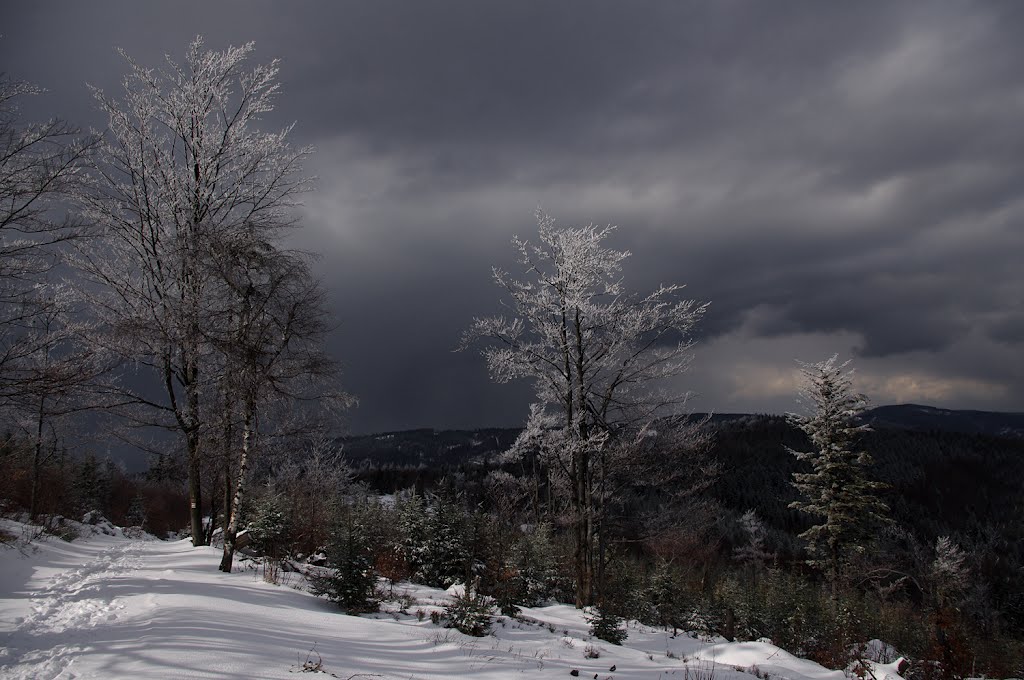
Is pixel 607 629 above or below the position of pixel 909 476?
above

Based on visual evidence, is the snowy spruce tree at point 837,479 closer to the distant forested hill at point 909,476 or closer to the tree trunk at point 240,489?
the tree trunk at point 240,489

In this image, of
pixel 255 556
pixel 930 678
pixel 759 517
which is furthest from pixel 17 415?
pixel 759 517

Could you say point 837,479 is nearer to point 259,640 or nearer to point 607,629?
point 607,629

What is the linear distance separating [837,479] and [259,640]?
2506cm

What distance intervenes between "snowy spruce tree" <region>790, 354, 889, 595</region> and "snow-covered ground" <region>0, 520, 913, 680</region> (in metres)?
15.4

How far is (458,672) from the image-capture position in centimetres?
644

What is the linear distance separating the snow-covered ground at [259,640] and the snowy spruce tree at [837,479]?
15352mm

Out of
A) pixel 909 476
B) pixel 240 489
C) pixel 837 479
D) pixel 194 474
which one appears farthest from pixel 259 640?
pixel 909 476

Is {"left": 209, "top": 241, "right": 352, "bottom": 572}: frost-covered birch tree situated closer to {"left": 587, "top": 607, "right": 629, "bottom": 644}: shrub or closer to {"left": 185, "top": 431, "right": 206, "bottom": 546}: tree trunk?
{"left": 185, "top": 431, "right": 206, "bottom": 546}: tree trunk

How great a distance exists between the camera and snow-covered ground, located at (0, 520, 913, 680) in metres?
5.70

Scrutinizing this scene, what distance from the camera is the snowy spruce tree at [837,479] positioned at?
944 inches

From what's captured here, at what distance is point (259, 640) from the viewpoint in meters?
6.51

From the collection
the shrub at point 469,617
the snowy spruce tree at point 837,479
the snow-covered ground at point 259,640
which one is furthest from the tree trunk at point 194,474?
the snowy spruce tree at point 837,479

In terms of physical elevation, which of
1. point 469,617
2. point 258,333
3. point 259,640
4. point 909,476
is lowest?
point 909,476
